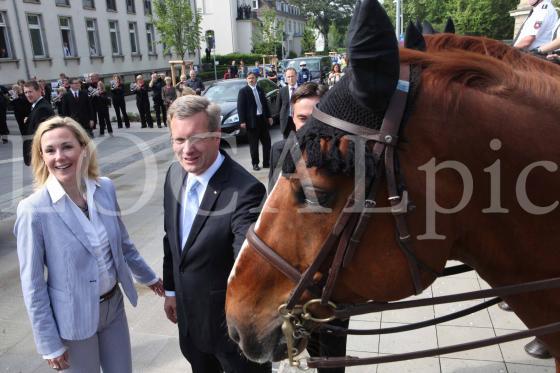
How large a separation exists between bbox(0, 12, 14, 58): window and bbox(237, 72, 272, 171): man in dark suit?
20.3 meters

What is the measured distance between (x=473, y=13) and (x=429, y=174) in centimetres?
4744

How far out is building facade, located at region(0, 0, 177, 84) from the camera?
24.5 m

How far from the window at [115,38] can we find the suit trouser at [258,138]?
89.6 ft

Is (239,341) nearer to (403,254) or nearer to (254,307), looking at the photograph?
(254,307)

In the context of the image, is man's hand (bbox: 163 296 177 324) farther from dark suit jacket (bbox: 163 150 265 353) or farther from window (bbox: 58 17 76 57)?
window (bbox: 58 17 76 57)

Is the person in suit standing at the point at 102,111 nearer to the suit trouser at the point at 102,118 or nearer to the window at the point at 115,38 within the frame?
the suit trouser at the point at 102,118

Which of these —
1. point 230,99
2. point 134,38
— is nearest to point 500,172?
point 230,99

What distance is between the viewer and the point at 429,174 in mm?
1380

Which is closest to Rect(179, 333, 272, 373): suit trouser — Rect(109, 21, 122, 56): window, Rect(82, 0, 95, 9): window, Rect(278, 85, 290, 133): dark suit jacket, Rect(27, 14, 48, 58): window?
Rect(278, 85, 290, 133): dark suit jacket

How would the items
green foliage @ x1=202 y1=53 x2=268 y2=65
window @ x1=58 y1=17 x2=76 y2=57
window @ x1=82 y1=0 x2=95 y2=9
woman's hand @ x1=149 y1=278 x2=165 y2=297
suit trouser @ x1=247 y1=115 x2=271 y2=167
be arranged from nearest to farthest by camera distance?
woman's hand @ x1=149 y1=278 x2=165 y2=297 → suit trouser @ x1=247 y1=115 x2=271 y2=167 → window @ x1=58 y1=17 x2=76 y2=57 → window @ x1=82 y1=0 x2=95 y2=9 → green foliage @ x1=202 y1=53 x2=268 y2=65

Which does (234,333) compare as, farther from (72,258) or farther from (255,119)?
(255,119)

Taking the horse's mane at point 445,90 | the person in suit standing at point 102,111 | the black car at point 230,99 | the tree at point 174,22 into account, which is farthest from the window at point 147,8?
the horse's mane at point 445,90

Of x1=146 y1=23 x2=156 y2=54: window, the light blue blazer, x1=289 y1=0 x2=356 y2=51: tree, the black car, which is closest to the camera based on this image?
the light blue blazer

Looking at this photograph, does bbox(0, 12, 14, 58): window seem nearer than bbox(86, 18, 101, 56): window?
Yes
